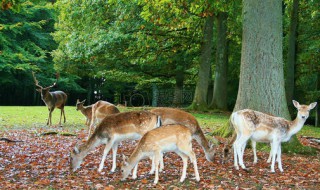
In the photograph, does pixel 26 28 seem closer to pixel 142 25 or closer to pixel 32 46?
pixel 32 46

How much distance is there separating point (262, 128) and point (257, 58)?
7.96 feet

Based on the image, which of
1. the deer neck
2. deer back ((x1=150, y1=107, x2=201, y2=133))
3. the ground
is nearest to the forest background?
deer back ((x1=150, y1=107, x2=201, y2=133))

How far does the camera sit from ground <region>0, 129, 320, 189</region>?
6797 millimetres

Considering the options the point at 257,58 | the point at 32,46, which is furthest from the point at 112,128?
the point at 32,46

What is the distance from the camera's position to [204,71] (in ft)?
76.1

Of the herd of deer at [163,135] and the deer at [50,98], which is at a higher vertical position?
the deer at [50,98]

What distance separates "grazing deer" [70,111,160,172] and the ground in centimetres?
39

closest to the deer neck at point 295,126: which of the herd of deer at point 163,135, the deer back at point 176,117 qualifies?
the herd of deer at point 163,135

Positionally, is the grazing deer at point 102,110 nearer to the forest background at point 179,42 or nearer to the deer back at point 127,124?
the deer back at point 127,124

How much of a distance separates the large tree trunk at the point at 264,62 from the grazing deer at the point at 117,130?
10.1ft

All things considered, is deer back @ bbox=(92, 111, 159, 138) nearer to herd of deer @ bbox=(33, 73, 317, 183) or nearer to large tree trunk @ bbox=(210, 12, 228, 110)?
herd of deer @ bbox=(33, 73, 317, 183)

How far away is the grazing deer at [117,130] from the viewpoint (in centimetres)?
774

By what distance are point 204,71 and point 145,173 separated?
16149 mm

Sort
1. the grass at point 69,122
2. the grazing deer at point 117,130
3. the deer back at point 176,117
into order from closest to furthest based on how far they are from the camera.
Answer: the grazing deer at point 117,130 → the deer back at point 176,117 → the grass at point 69,122
